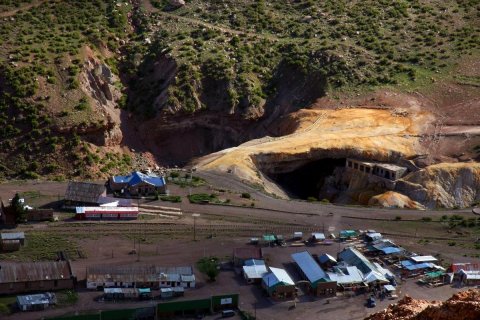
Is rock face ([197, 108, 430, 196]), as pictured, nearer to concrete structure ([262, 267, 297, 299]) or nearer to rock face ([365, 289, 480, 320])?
concrete structure ([262, 267, 297, 299])

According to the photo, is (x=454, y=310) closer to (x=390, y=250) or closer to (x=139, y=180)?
(x=390, y=250)

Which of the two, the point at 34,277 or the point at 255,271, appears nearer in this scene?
the point at 34,277

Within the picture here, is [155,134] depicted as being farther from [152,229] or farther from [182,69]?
[152,229]

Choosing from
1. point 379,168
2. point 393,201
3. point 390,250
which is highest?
point 379,168

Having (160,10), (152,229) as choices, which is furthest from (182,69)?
(152,229)

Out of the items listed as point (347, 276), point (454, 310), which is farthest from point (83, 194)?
point (454, 310)

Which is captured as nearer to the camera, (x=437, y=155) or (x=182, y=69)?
(x=437, y=155)
